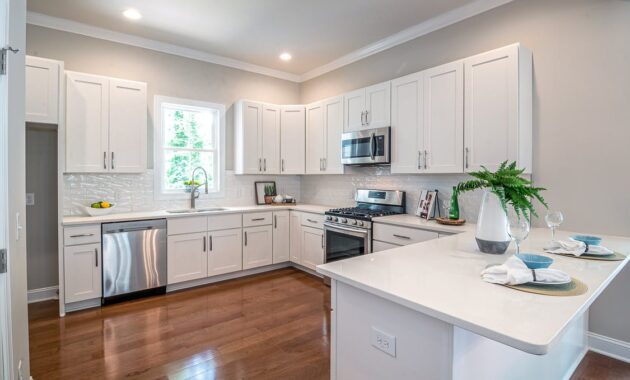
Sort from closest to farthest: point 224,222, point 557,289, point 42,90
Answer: point 557,289, point 42,90, point 224,222

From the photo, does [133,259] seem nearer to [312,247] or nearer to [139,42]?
[312,247]

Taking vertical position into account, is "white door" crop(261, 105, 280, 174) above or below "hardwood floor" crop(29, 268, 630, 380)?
above

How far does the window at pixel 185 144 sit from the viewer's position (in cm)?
420

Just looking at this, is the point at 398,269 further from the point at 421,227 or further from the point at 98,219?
the point at 98,219

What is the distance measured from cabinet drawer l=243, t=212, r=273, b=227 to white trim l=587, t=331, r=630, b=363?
3471 mm

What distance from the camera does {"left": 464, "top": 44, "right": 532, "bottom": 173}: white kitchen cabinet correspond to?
268cm

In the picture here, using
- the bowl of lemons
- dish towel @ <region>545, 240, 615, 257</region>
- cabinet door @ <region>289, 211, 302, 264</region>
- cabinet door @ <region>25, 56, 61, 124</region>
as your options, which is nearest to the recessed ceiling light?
cabinet door @ <region>25, 56, 61, 124</region>

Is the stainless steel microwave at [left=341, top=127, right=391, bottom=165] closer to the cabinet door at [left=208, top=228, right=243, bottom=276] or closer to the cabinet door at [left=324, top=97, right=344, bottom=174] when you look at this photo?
the cabinet door at [left=324, top=97, right=344, bottom=174]

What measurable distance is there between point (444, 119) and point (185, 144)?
327cm

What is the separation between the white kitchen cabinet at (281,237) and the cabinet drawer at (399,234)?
1579 millimetres

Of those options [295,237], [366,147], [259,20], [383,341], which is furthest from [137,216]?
[383,341]

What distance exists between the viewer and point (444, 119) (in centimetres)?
318

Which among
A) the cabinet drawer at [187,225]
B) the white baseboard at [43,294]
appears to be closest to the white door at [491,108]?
the cabinet drawer at [187,225]

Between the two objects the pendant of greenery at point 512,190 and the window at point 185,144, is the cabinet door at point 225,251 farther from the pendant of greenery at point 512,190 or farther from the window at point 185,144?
the pendant of greenery at point 512,190
